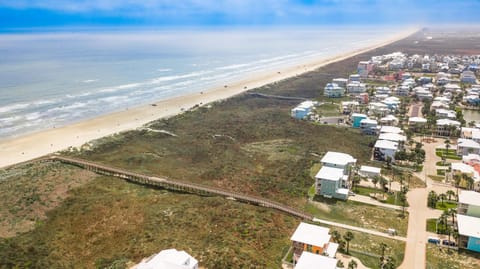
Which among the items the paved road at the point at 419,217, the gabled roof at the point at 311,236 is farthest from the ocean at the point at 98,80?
the paved road at the point at 419,217

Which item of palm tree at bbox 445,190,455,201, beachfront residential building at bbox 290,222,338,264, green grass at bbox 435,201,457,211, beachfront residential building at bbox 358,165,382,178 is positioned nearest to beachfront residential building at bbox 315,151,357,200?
beachfront residential building at bbox 358,165,382,178

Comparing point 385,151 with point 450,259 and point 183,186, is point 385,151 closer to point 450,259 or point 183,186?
point 450,259

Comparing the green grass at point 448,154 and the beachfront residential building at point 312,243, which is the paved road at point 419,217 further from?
the beachfront residential building at point 312,243

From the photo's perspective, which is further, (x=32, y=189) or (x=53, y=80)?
(x=53, y=80)

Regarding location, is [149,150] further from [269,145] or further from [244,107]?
[244,107]

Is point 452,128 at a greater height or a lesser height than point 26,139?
lesser

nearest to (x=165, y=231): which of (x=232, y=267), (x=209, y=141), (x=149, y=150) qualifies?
(x=232, y=267)
